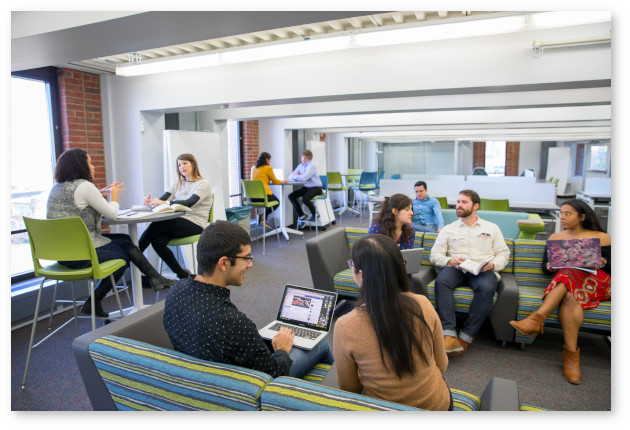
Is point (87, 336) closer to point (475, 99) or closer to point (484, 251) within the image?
point (484, 251)

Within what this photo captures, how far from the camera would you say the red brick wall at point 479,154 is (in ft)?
51.5

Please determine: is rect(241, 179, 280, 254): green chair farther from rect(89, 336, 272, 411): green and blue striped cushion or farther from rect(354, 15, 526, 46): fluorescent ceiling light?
rect(89, 336, 272, 411): green and blue striped cushion

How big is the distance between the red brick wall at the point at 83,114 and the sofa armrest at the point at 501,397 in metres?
4.61

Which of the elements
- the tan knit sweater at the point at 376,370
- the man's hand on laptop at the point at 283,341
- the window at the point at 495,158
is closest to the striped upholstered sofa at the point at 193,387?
the tan knit sweater at the point at 376,370

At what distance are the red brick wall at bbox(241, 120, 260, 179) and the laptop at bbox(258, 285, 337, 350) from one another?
6.09 m

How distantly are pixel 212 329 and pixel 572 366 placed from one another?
2.46 meters

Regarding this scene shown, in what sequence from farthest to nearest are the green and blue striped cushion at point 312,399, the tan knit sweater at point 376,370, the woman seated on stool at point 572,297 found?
1. the woman seated on stool at point 572,297
2. the tan knit sweater at point 376,370
3. the green and blue striped cushion at point 312,399

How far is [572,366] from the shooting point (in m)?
2.71

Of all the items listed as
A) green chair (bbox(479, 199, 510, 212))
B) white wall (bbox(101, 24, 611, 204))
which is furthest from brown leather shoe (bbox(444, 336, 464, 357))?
green chair (bbox(479, 199, 510, 212))

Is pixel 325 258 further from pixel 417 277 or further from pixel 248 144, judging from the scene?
pixel 248 144

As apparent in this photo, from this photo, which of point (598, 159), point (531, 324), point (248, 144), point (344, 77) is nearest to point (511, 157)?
point (598, 159)

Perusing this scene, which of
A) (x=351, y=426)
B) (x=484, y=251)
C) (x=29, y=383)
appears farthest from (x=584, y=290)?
(x=29, y=383)

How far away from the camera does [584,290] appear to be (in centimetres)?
287

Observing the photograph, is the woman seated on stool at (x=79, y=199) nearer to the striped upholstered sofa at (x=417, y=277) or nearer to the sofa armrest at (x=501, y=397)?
→ the striped upholstered sofa at (x=417, y=277)
